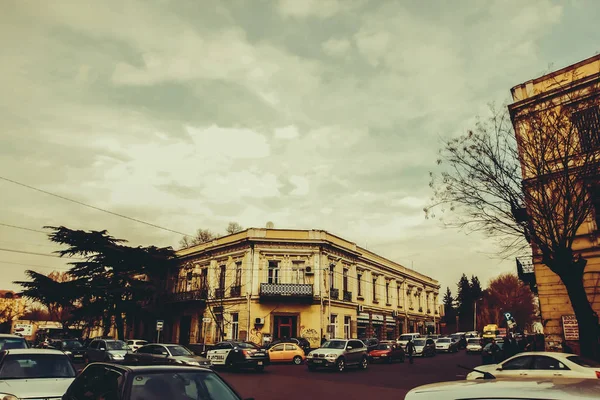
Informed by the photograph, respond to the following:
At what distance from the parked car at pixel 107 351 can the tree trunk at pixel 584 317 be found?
68.6ft

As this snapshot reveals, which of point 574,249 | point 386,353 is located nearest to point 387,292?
point 386,353

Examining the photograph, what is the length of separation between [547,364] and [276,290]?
87.0ft

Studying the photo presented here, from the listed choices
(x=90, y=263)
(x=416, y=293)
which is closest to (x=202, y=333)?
(x=90, y=263)

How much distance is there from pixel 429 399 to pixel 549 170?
16025 millimetres

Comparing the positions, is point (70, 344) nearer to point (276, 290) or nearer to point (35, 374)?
point (276, 290)

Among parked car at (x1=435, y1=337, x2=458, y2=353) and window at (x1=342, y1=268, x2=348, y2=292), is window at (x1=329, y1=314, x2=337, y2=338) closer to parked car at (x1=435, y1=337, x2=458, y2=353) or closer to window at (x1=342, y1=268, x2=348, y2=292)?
window at (x1=342, y1=268, x2=348, y2=292)

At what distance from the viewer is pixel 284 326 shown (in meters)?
37.1

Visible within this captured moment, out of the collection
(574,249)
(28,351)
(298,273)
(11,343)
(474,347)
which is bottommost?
(474,347)

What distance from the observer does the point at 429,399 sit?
2.83 metres

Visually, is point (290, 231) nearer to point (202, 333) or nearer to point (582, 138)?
point (202, 333)

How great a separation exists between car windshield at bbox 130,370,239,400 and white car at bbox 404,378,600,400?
11.3ft

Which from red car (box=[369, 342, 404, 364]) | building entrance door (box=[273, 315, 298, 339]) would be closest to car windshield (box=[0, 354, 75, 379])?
red car (box=[369, 342, 404, 364])

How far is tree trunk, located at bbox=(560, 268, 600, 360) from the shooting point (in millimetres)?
14992

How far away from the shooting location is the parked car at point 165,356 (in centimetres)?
1789
